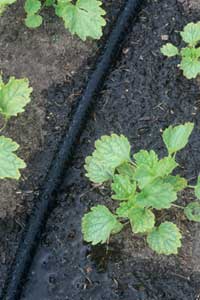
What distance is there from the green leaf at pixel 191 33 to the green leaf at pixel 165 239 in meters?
0.81

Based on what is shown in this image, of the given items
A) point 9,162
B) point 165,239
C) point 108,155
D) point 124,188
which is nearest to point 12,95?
point 9,162

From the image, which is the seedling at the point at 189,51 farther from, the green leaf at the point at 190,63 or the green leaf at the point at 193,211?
the green leaf at the point at 193,211

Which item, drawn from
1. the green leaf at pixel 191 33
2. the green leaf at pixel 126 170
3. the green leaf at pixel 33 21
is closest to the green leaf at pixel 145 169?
the green leaf at pixel 126 170

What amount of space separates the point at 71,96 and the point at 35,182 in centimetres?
41

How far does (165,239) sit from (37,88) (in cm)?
87

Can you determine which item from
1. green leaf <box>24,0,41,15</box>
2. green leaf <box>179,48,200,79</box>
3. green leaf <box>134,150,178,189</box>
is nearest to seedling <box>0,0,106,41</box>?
green leaf <box>24,0,41,15</box>

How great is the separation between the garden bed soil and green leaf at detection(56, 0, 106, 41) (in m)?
0.20

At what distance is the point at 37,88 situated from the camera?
8.14 feet

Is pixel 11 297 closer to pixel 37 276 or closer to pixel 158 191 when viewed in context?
pixel 37 276

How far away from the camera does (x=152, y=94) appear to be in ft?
8.13

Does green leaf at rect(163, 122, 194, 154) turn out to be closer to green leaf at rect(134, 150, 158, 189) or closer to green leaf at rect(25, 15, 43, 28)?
green leaf at rect(134, 150, 158, 189)

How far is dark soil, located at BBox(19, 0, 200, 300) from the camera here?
209 centimetres

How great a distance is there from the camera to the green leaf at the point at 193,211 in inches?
83.2

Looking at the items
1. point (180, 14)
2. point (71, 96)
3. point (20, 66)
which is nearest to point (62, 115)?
point (71, 96)
